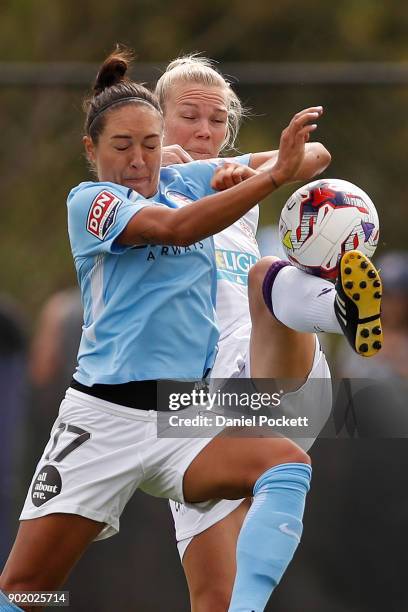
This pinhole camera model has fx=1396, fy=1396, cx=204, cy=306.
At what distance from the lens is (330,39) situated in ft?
39.4

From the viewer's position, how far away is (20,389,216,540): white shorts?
4.02 m

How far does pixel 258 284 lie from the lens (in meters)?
4.37

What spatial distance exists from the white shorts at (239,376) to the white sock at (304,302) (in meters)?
0.33

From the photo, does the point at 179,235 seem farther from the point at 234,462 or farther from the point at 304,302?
the point at 234,462

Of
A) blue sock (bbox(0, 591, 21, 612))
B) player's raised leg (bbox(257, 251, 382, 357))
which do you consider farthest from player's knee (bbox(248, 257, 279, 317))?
blue sock (bbox(0, 591, 21, 612))

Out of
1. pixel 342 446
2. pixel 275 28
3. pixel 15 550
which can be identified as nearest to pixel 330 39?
pixel 275 28

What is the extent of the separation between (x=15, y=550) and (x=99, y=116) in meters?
1.31

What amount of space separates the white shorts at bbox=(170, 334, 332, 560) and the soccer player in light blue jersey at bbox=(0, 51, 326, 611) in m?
0.37

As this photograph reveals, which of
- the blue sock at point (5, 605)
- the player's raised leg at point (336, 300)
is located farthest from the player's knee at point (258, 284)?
the blue sock at point (5, 605)

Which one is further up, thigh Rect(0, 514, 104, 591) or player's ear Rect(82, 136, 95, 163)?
player's ear Rect(82, 136, 95, 163)

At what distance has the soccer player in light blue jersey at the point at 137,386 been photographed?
3.92m

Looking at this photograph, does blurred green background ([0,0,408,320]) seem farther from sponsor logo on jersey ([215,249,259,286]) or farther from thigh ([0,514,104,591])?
thigh ([0,514,104,591])

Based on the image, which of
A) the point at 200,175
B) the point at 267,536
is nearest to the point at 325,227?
the point at 200,175

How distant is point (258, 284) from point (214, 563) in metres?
0.96
